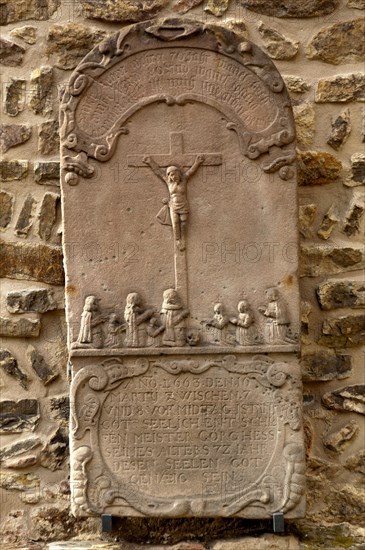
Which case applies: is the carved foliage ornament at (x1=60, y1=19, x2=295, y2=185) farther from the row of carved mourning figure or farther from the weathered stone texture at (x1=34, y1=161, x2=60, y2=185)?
the row of carved mourning figure

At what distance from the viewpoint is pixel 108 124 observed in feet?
10.4

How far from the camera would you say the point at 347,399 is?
3428mm

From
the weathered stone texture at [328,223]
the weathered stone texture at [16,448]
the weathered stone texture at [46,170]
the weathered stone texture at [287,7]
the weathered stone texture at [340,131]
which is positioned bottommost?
the weathered stone texture at [16,448]

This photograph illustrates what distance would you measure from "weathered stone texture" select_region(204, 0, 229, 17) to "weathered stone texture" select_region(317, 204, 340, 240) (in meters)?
1.01

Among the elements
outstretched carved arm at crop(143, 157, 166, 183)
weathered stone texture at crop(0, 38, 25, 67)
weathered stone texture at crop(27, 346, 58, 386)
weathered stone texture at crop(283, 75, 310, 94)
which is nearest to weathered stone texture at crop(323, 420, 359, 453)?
weathered stone texture at crop(27, 346, 58, 386)

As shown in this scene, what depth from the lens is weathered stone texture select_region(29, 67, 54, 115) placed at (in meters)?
3.49

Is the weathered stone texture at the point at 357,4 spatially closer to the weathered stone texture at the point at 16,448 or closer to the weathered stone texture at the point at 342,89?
the weathered stone texture at the point at 342,89

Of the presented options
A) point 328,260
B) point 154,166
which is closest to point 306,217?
point 328,260

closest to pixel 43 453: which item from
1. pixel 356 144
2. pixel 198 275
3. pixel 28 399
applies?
pixel 28 399

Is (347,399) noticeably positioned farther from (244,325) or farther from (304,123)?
(304,123)

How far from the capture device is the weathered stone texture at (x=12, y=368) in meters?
3.44

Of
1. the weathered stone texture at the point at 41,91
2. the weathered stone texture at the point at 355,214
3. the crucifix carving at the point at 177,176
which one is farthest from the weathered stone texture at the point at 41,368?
the weathered stone texture at the point at 355,214

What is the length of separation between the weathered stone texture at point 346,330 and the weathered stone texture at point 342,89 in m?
0.97

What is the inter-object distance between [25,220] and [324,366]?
1.47 metres
